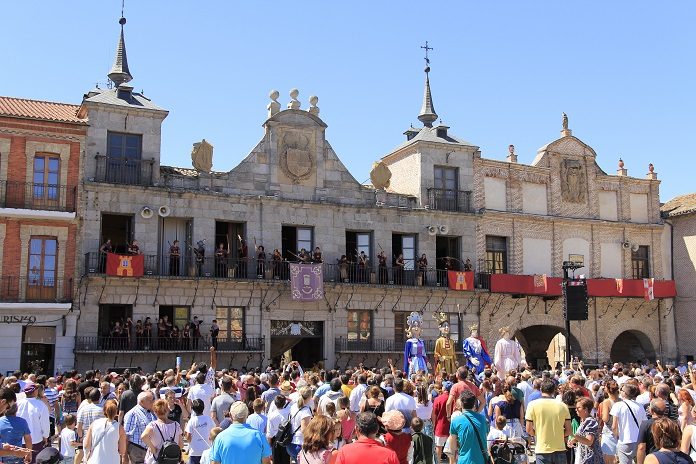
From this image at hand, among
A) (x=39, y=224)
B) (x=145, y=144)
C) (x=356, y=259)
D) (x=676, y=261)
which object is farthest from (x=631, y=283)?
(x=39, y=224)

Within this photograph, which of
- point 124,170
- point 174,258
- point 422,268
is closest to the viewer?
point 124,170

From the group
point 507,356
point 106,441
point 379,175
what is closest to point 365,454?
point 106,441

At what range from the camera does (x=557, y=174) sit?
37.3 metres

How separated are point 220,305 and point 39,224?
6.88 metres

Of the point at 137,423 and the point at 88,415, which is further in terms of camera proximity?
the point at 88,415

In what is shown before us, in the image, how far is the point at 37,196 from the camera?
2681cm

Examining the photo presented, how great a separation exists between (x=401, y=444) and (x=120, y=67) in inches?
1014

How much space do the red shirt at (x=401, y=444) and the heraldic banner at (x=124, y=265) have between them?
19664mm

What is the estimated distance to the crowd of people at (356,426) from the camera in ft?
26.2

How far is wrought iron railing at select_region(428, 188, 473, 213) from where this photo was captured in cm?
3372

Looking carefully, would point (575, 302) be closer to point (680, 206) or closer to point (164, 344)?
point (680, 206)

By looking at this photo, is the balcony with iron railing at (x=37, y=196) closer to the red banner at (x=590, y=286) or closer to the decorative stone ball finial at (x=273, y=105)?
the decorative stone ball finial at (x=273, y=105)

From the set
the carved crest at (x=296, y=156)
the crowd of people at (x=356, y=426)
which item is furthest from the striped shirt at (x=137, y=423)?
the carved crest at (x=296, y=156)

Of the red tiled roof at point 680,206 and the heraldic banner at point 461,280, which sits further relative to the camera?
the red tiled roof at point 680,206
